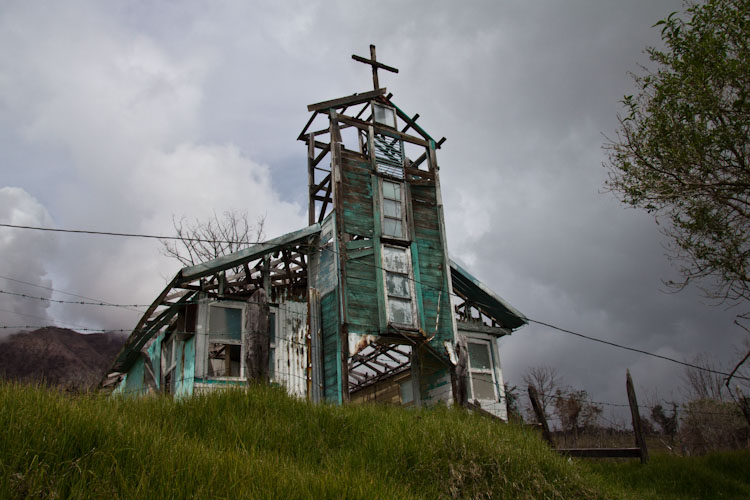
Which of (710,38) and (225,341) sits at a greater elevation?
(710,38)

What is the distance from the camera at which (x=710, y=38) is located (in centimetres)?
1069

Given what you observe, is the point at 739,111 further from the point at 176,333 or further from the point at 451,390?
the point at 176,333

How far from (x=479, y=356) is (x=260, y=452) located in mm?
11458

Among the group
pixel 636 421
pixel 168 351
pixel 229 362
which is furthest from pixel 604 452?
pixel 168 351

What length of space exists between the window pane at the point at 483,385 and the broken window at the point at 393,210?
16.6ft

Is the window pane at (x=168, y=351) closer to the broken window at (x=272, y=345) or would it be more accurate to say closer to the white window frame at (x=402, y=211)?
the broken window at (x=272, y=345)

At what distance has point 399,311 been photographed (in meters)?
15.0

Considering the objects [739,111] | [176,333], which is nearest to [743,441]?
[739,111]

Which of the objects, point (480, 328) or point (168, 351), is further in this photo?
point (480, 328)

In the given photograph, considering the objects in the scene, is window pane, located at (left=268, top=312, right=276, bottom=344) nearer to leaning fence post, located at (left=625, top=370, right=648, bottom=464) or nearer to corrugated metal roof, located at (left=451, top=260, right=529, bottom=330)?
corrugated metal roof, located at (left=451, top=260, right=529, bottom=330)

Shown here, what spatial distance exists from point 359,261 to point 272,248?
7.70 feet

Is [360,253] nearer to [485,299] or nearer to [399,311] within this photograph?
[399,311]

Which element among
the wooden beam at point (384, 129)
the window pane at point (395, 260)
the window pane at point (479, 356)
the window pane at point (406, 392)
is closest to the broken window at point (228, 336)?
the window pane at point (395, 260)

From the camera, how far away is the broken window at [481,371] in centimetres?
1698
